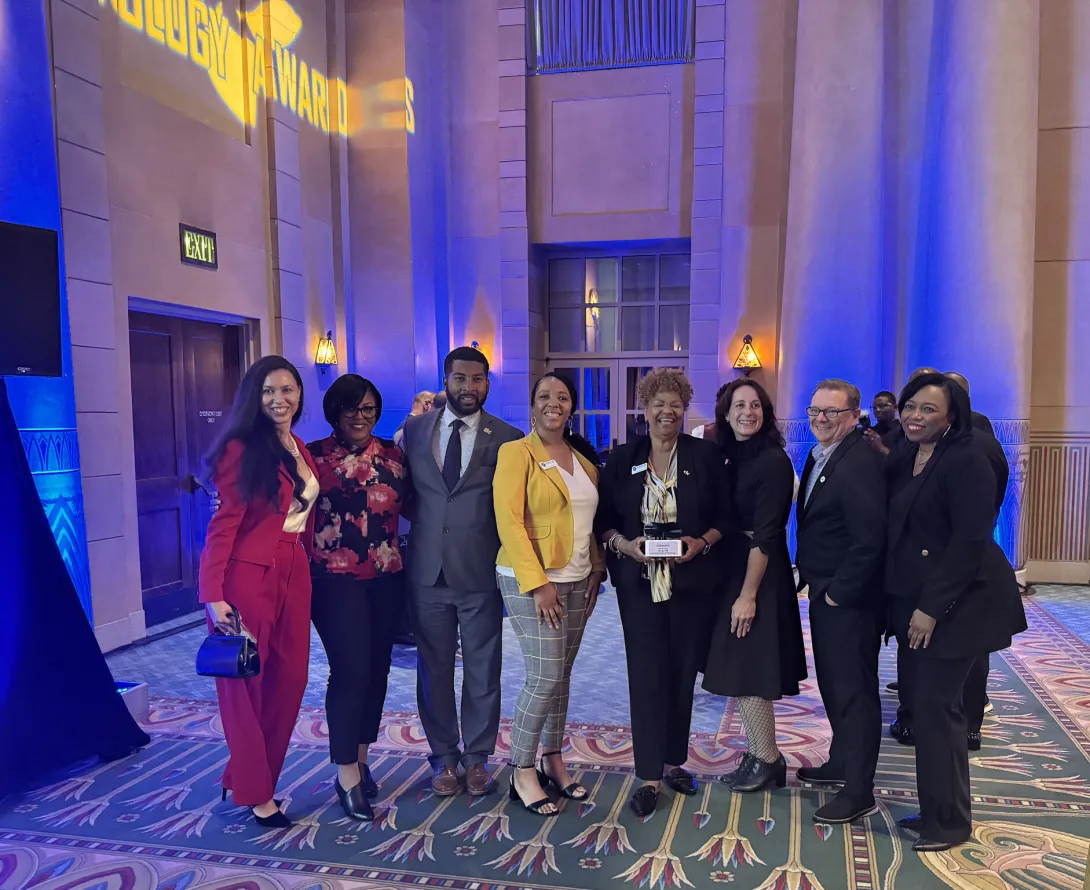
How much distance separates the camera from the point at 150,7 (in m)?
5.14

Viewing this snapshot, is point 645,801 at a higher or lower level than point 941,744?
lower

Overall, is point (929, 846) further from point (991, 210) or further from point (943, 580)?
point (991, 210)

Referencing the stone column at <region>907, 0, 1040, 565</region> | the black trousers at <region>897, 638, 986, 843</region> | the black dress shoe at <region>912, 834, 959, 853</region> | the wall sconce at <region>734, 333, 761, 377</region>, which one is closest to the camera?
the black trousers at <region>897, 638, 986, 843</region>

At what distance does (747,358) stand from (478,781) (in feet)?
18.2

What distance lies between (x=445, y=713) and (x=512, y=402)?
5732mm

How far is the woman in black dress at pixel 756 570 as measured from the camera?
2672 mm

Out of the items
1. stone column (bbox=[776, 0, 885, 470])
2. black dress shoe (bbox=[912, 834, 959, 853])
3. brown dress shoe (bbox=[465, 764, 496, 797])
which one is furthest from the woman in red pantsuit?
stone column (bbox=[776, 0, 885, 470])

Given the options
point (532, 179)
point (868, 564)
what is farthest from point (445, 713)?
point (532, 179)

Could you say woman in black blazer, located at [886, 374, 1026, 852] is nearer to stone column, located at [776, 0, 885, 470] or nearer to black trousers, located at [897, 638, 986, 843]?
black trousers, located at [897, 638, 986, 843]

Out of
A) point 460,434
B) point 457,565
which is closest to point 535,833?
point 457,565

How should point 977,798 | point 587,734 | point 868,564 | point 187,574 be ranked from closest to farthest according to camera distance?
point 868,564, point 977,798, point 587,734, point 187,574

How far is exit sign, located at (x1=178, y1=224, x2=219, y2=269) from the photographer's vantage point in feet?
17.6

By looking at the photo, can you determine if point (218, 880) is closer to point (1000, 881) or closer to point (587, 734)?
point (587, 734)

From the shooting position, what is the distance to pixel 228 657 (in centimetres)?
247
